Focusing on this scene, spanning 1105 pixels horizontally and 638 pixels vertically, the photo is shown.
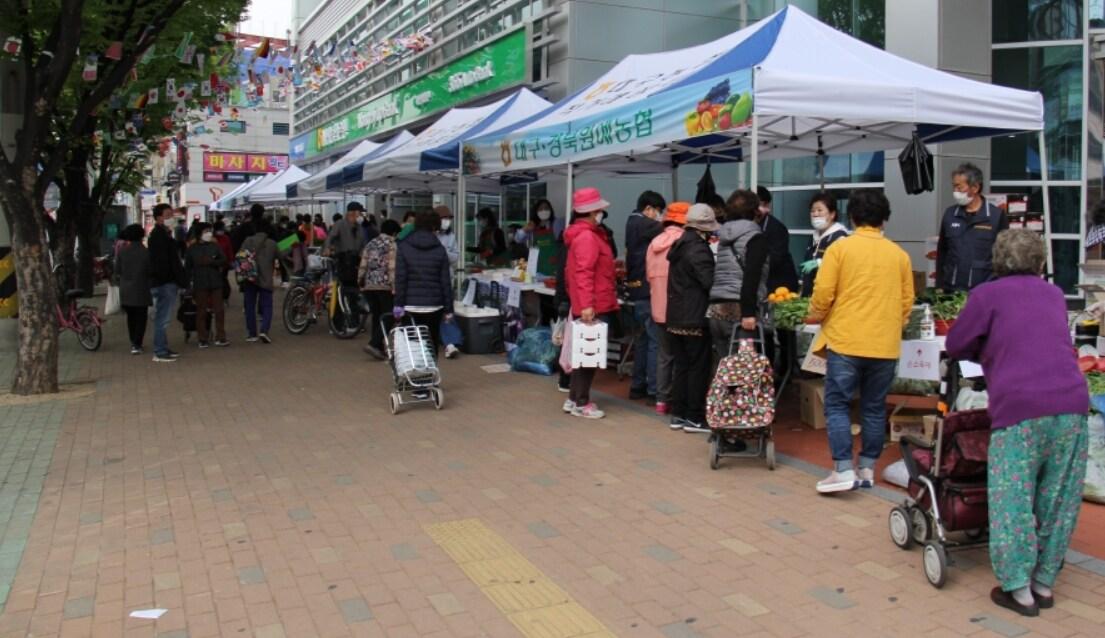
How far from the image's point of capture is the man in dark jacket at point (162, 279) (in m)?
11.4

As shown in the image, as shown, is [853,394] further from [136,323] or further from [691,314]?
[136,323]

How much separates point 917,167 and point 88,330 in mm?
10784

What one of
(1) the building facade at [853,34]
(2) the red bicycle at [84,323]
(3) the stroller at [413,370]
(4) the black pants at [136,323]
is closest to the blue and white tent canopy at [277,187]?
(1) the building facade at [853,34]

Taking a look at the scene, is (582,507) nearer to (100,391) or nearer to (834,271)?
(834,271)

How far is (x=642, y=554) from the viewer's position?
466cm

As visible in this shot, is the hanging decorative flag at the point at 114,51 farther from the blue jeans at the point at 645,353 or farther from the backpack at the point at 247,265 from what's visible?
the blue jeans at the point at 645,353

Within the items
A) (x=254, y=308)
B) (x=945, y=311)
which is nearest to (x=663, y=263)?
(x=945, y=311)

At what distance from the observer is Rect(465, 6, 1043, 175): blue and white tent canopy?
680 centimetres

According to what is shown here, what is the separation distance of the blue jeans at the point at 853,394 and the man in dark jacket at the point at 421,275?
14.8ft

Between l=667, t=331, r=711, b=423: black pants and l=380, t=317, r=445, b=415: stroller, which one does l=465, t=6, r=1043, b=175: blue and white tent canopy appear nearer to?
l=667, t=331, r=711, b=423: black pants

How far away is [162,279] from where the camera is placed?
11.5m

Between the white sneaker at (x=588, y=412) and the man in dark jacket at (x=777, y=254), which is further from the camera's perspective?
the man in dark jacket at (x=777, y=254)

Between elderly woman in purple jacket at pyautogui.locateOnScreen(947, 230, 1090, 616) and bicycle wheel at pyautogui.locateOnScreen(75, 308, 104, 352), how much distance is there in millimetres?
11821

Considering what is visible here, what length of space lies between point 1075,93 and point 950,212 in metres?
6.30
